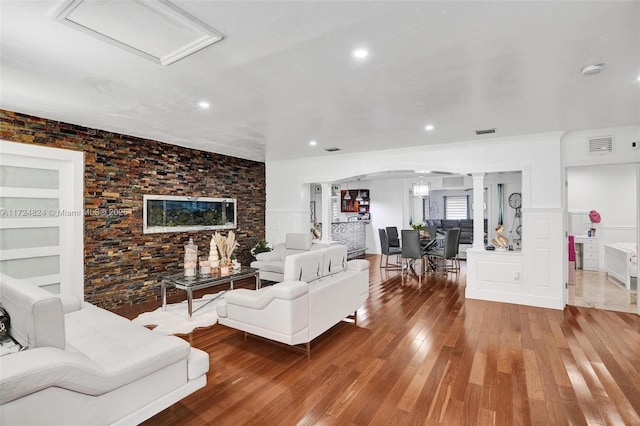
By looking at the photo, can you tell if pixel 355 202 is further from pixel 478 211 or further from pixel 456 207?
pixel 478 211

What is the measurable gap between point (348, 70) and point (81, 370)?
8.80ft

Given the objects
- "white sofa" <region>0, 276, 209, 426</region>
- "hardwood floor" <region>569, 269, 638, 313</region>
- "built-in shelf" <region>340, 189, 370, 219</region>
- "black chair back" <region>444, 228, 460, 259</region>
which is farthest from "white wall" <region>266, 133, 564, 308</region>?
"white sofa" <region>0, 276, 209, 426</region>

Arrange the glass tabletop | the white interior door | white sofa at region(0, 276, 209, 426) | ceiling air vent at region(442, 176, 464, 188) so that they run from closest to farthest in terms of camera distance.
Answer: white sofa at region(0, 276, 209, 426)
the white interior door
the glass tabletop
ceiling air vent at region(442, 176, 464, 188)

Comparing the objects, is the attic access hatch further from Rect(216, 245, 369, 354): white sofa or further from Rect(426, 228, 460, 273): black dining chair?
Rect(426, 228, 460, 273): black dining chair

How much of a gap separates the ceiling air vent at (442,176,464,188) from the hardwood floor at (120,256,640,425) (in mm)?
5974

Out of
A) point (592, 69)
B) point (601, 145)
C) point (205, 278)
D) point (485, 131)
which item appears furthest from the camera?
point (485, 131)

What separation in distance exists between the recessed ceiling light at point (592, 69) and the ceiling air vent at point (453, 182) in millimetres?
7342

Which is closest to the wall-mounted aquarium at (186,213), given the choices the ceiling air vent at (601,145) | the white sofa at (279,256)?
the white sofa at (279,256)

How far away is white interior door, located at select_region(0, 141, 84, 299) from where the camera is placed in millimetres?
3720

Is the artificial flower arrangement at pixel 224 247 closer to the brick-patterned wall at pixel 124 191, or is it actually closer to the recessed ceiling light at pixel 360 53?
the brick-patterned wall at pixel 124 191

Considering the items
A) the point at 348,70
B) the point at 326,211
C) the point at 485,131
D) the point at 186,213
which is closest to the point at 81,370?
the point at 348,70

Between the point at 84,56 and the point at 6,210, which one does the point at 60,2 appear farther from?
the point at 6,210

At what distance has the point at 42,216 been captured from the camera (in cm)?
400

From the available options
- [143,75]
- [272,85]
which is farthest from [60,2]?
[272,85]
